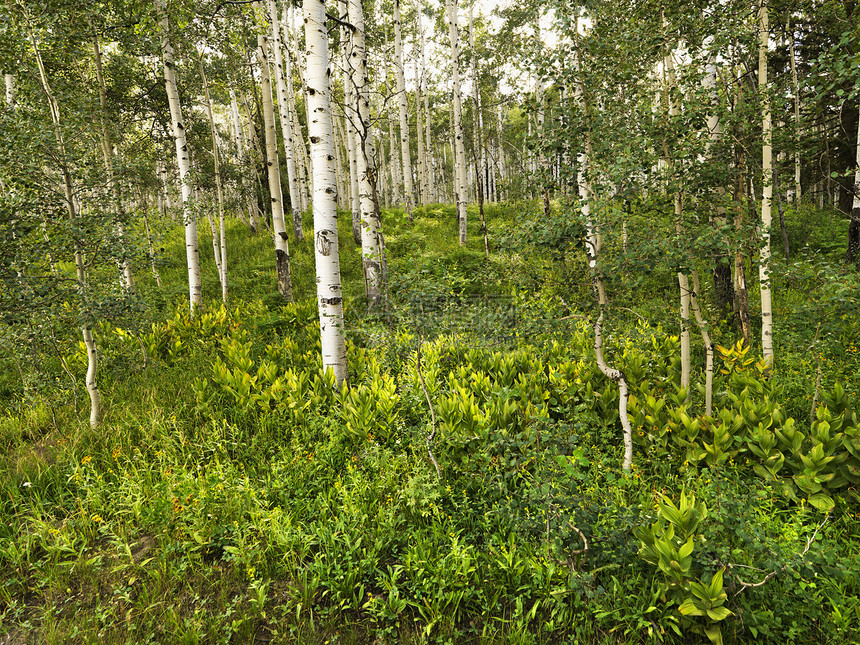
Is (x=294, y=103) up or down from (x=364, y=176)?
up

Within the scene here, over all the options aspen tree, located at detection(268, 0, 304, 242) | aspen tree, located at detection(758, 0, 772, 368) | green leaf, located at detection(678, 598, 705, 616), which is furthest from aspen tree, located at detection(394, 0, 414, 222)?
green leaf, located at detection(678, 598, 705, 616)

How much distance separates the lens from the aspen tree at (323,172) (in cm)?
431

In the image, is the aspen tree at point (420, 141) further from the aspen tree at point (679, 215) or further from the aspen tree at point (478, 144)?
the aspen tree at point (679, 215)

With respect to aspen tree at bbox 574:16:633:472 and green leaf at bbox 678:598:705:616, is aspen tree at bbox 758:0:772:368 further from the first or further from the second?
green leaf at bbox 678:598:705:616

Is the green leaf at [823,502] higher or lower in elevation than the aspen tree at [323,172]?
lower

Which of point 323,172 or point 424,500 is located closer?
point 424,500

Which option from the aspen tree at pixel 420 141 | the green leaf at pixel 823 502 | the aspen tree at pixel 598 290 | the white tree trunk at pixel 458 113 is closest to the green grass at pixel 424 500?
the green leaf at pixel 823 502

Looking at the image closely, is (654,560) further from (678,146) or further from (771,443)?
(678,146)

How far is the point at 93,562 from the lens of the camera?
2.84 meters

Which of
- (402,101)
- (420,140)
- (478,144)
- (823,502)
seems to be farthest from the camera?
(420,140)

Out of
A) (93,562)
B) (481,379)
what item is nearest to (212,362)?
(93,562)

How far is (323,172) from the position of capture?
4.51m

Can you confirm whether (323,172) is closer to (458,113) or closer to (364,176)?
(364,176)

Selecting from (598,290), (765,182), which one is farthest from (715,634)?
(765,182)
